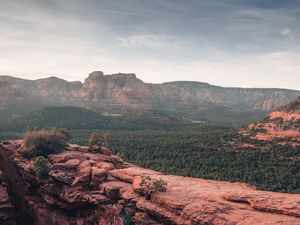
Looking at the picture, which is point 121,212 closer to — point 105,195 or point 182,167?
point 105,195

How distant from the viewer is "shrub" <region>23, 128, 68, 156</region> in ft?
240

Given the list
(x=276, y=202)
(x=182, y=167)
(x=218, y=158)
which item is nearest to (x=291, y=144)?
(x=218, y=158)

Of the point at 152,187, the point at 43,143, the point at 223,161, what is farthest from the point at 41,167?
the point at 223,161

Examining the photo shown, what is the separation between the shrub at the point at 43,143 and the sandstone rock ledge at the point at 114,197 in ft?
7.48

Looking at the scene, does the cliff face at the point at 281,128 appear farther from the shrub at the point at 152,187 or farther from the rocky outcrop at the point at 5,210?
the rocky outcrop at the point at 5,210

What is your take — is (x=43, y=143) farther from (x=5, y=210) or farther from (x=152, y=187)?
(x=152, y=187)

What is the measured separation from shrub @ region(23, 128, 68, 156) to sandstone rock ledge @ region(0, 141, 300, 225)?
2.28 metres

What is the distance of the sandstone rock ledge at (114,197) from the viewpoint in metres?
46.2

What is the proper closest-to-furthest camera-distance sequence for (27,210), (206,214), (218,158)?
1. (206,214)
2. (27,210)
3. (218,158)

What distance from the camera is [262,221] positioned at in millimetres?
42438

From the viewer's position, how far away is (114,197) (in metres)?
57.2

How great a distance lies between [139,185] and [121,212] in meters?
5.21

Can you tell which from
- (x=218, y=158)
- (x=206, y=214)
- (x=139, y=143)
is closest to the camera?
(x=206, y=214)

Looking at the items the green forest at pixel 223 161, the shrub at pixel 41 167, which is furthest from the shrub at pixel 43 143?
the green forest at pixel 223 161
